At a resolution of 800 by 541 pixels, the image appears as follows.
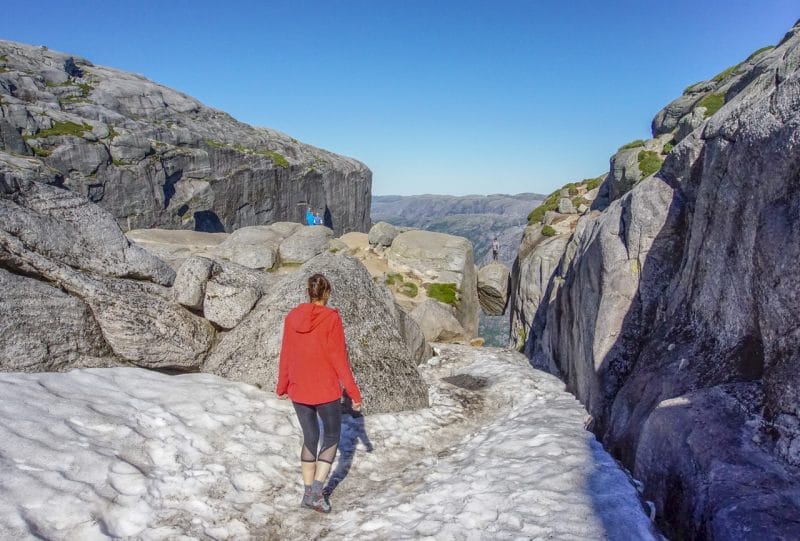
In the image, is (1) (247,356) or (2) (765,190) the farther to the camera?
(1) (247,356)

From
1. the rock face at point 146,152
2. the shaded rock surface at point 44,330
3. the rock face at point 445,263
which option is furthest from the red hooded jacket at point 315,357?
the rock face at point 146,152

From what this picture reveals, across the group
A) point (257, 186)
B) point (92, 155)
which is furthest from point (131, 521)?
point (257, 186)

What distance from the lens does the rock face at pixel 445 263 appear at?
3189cm

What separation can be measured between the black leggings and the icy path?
97 centimetres

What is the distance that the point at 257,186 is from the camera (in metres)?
116

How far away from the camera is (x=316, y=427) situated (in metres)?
8.29

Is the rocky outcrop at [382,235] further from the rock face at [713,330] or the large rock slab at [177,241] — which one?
the rock face at [713,330]

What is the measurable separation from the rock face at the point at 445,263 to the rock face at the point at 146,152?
62871 mm

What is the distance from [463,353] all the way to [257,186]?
4109 inches

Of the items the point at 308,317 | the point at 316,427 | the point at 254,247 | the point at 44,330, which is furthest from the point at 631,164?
the point at 44,330

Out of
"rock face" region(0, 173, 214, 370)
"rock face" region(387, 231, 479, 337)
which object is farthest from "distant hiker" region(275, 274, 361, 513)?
"rock face" region(387, 231, 479, 337)

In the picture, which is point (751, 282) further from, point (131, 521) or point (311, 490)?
point (131, 521)

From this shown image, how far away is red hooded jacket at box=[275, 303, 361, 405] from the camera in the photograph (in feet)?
26.5

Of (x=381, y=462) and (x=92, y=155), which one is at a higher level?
(x=92, y=155)
